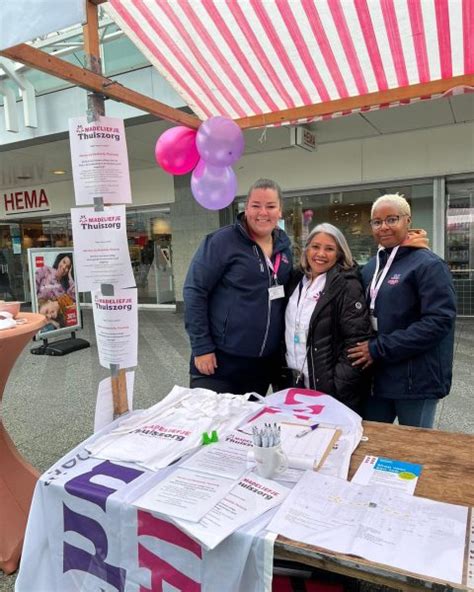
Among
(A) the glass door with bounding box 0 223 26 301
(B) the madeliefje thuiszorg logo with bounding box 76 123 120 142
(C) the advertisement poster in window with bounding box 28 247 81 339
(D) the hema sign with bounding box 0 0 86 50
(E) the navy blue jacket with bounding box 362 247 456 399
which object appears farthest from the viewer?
(A) the glass door with bounding box 0 223 26 301

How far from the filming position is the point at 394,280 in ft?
6.57

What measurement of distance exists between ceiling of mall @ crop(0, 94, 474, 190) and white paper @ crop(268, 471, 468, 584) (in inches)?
173

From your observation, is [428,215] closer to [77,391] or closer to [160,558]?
[77,391]

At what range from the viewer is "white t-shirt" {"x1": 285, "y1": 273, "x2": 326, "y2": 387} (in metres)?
2.11

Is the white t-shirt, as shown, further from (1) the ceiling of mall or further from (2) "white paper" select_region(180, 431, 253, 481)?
(1) the ceiling of mall

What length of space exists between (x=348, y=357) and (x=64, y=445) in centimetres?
240

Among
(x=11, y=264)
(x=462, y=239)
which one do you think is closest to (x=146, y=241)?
(x=11, y=264)

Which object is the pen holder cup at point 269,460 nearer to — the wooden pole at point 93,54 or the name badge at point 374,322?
the name badge at point 374,322

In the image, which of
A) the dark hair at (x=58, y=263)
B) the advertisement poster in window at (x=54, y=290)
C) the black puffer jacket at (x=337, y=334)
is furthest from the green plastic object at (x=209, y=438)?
the dark hair at (x=58, y=263)

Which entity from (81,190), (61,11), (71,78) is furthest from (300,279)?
(61,11)

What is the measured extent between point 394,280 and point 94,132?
1.41 m

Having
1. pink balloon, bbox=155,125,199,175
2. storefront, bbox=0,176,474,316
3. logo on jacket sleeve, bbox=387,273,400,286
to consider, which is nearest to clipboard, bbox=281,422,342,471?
logo on jacket sleeve, bbox=387,273,400,286

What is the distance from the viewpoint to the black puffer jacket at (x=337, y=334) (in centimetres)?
204

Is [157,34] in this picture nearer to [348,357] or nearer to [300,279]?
[300,279]
